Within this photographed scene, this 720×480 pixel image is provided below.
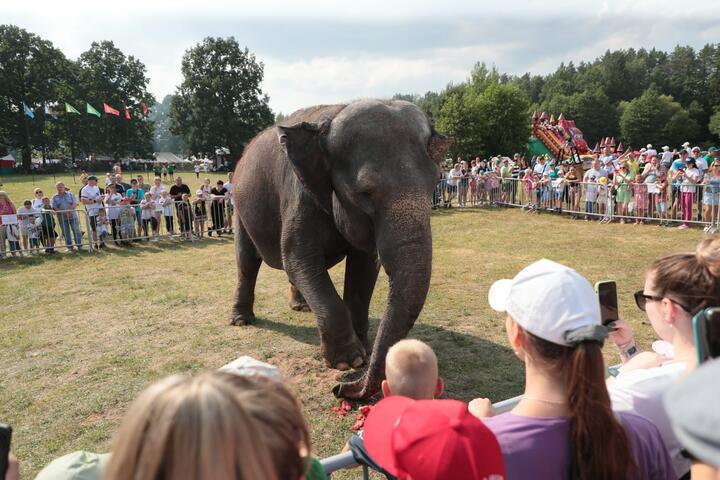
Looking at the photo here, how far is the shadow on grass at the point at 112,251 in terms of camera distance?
12.9 meters

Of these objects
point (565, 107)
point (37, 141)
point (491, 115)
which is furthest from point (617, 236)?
point (565, 107)

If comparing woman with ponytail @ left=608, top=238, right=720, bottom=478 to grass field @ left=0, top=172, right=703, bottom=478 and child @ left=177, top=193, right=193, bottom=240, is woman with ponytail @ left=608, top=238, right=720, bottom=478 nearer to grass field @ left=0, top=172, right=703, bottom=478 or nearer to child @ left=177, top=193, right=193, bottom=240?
grass field @ left=0, top=172, right=703, bottom=478

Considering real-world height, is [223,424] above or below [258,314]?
above

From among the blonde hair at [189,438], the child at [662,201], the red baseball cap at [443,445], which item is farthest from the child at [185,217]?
the blonde hair at [189,438]

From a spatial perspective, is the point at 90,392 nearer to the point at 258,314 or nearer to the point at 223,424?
the point at 258,314

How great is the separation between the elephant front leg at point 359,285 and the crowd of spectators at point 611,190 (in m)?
11.8

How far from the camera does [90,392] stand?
5578 millimetres

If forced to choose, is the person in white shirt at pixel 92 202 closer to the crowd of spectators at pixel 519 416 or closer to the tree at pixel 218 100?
the crowd of spectators at pixel 519 416

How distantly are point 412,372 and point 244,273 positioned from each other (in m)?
5.59

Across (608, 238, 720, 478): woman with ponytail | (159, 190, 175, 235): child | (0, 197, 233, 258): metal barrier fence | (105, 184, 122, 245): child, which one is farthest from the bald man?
(159, 190, 175, 235): child

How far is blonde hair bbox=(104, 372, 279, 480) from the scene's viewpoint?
3.63 feet

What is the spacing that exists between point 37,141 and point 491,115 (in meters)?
50.4

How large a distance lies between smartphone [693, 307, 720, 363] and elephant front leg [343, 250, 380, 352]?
14.6 ft

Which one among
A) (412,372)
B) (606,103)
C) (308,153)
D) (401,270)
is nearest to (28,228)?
(308,153)
